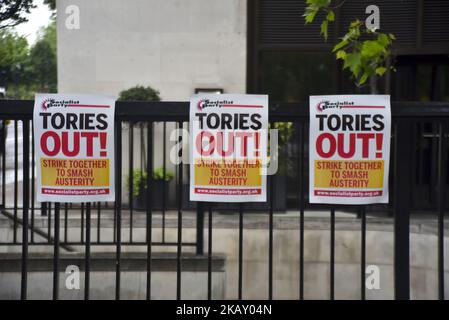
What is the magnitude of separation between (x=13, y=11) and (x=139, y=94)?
216cm

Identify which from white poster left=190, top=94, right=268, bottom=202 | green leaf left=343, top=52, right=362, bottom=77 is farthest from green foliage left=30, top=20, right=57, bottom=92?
white poster left=190, top=94, right=268, bottom=202

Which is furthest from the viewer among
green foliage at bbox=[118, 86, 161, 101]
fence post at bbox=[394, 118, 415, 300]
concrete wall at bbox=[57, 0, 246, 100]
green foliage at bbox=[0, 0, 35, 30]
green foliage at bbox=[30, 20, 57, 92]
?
green foliage at bbox=[30, 20, 57, 92]

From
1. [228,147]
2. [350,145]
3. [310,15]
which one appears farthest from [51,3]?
[350,145]

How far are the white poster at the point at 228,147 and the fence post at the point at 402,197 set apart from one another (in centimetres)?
73

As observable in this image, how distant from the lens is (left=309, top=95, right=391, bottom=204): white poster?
352 cm

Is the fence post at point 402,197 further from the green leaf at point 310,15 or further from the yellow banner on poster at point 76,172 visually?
the yellow banner on poster at point 76,172

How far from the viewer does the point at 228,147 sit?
11.7 ft

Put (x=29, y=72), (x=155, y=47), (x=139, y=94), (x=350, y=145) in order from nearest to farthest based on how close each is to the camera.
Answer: (x=350, y=145) → (x=139, y=94) → (x=155, y=47) → (x=29, y=72)

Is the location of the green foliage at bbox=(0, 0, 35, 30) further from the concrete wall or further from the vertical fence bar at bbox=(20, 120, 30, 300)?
the vertical fence bar at bbox=(20, 120, 30, 300)

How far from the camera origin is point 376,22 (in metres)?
10.3

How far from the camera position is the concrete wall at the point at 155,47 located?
33.6ft

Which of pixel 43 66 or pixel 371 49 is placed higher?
pixel 43 66

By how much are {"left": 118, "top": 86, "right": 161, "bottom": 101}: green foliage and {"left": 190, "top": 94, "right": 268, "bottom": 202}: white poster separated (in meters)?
6.48

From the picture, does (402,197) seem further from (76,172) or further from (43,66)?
(43,66)
